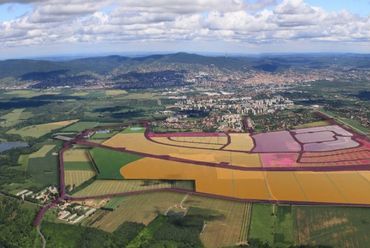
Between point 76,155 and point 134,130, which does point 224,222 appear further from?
point 134,130

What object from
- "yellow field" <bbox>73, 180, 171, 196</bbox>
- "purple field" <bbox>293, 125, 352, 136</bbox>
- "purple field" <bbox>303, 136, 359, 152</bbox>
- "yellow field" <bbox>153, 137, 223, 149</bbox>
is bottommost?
"purple field" <bbox>293, 125, 352, 136</bbox>

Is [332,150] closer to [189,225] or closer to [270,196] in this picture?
[270,196]

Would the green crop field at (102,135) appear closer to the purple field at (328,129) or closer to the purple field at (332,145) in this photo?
the purple field at (328,129)

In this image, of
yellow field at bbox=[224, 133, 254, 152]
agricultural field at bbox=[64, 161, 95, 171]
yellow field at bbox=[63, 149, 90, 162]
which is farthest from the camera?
yellow field at bbox=[224, 133, 254, 152]

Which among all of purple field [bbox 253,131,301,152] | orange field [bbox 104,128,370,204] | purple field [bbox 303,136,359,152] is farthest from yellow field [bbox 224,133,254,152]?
purple field [bbox 303,136,359,152]

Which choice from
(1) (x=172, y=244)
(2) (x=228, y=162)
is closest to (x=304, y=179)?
(2) (x=228, y=162)

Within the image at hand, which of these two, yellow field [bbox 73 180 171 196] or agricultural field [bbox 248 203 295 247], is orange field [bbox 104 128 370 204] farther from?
agricultural field [bbox 248 203 295 247]

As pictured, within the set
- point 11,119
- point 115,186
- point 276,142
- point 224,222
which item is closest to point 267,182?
point 224,222
